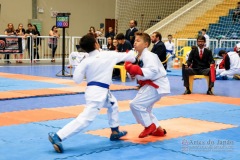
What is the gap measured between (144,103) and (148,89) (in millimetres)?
217

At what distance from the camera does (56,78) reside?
14.5 metres

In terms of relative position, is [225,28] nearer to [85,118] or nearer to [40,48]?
[40,48]

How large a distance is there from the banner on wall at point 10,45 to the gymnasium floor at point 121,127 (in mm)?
8150

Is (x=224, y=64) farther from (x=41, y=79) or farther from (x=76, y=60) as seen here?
(x=41, y=79)

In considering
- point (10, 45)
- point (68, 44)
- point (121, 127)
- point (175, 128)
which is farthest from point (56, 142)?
point (68, 44)

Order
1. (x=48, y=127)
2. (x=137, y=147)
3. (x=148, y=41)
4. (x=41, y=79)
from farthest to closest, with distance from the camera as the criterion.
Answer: (x=41, y=79) → (x=48, y=127) → (x=148, y=41) → (x=137, y=147)

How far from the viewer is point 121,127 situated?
6.82m

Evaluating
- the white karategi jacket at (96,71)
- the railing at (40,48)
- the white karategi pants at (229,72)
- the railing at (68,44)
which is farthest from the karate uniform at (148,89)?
the railing at (40,48)

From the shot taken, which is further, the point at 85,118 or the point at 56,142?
the point at 85,118

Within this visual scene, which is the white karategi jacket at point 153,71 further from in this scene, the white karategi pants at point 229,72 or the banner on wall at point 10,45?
the banner on wall at point 10,45

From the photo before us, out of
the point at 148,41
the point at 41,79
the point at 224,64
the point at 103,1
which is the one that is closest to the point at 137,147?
the point at 148,41

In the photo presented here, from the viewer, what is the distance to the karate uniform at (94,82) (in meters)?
Answer: 5.40

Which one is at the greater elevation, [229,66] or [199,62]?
[199,62]

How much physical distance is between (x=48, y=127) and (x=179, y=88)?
6.58 metres
